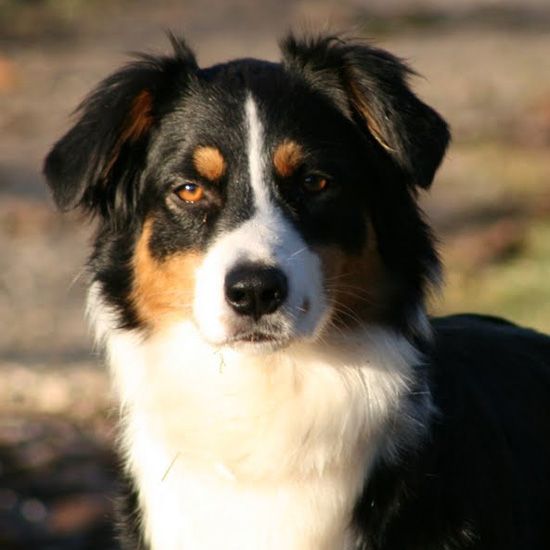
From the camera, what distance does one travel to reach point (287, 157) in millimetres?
4523

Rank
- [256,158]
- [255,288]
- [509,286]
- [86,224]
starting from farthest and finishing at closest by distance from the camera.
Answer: [509,286] < [86,224] < [256,158] < [255,288]

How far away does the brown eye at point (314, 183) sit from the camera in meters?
4.57

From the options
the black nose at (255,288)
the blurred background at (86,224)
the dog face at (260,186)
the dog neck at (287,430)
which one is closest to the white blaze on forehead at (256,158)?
the dog face at (260,186)

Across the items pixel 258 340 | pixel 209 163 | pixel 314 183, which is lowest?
pixel 258 340

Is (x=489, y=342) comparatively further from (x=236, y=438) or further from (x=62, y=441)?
(x=62, y=441)

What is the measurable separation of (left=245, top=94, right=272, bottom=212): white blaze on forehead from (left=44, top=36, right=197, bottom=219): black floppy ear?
334 millimetres

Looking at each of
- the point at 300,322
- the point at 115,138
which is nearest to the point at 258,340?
the point at 300,322

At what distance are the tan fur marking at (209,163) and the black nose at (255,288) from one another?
0.39 metres

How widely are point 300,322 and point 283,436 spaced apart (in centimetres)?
40

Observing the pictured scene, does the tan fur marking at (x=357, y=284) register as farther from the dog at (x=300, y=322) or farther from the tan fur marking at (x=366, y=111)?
the tan fur marking at (x=366, y=111)

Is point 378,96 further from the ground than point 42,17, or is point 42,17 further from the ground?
point 378,96

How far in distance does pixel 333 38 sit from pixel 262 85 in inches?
12.7

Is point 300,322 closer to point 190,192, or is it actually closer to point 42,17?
point 190,192

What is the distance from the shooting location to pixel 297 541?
458cm
